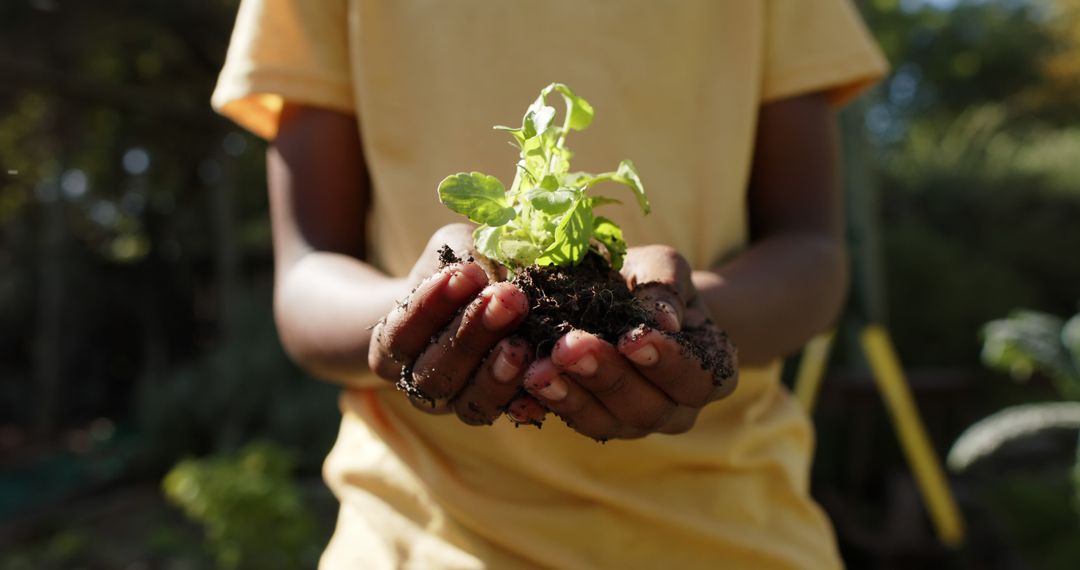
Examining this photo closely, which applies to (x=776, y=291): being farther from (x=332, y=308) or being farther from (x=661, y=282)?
(x=332, y=308)

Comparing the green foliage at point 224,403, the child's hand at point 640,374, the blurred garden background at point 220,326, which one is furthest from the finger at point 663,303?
the green foliage at point 224,403

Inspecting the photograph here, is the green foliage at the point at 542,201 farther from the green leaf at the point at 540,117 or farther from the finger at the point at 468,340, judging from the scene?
the finger at the point at 468,340

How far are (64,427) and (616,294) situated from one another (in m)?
9.30

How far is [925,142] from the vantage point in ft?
40.4

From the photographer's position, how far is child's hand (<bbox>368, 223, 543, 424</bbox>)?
0.96 meters

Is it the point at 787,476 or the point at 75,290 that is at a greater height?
the point at 787,476

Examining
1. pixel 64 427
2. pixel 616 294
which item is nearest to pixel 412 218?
pixel 616 294

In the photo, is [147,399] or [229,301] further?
[229,301]

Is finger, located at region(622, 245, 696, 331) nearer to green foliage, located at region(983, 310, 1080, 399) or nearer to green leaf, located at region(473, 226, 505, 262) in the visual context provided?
green leaf, located at region(473, 226, 505, 262)

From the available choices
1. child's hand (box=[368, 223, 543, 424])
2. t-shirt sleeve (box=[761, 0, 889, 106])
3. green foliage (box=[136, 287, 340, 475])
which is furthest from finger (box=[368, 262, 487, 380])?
green foliage (box=[136, 287, 340, 475])

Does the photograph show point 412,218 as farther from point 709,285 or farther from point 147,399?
point 147,399

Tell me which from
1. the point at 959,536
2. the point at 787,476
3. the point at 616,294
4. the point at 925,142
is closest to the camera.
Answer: the point at 616,294

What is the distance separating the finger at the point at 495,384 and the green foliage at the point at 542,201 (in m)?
0.18

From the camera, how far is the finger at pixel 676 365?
96 centimetres
